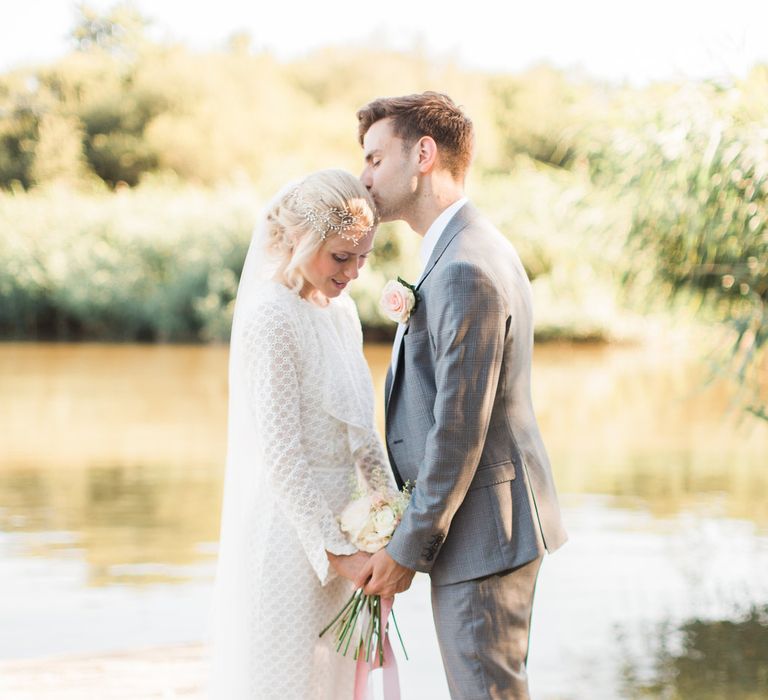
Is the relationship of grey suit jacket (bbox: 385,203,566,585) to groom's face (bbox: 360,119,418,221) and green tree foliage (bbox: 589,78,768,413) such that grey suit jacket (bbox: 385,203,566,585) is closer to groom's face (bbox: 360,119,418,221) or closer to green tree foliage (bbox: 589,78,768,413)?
groom's face (bbox: 360,119,418,221)

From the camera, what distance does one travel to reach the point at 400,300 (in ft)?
7.82

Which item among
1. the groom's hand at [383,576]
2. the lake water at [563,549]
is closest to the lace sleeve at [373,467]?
the groom's hand at [383,576]

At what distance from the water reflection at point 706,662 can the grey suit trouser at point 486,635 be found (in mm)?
1716

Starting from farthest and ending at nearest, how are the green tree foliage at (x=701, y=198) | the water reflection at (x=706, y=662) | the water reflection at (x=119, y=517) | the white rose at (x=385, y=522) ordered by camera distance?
the water reflection at (x=119, y=517) → the green tree foliage at (x=701, y=198) → the water reflection at (x=706, y=662) → the white rose at (x=385, y=522)

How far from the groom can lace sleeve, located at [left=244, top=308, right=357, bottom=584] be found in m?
0.13

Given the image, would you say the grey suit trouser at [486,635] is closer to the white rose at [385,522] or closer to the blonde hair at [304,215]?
the white rose at [385,522]

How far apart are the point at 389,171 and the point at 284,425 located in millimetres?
579

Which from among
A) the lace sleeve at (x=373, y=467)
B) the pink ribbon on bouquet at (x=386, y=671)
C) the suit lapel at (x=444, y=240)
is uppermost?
the suit lapel at (x=444, y=240)

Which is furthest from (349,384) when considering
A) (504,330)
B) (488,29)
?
(488,29)

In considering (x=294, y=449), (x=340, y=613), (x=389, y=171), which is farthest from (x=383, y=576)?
(x=389, y=171)

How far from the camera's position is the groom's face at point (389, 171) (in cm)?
248

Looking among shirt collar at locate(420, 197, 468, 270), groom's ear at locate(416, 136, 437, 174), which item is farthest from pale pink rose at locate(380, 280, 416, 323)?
groom's ear at locate(416, 136, 437, 174)

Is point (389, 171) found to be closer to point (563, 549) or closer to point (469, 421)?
point (469, 421)

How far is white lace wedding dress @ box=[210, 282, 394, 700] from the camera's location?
2471mm
